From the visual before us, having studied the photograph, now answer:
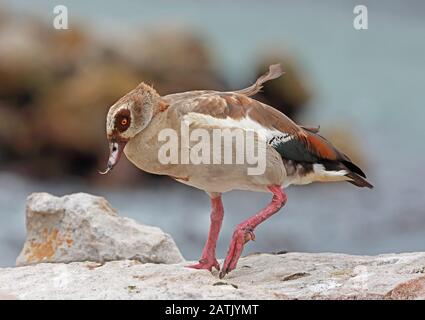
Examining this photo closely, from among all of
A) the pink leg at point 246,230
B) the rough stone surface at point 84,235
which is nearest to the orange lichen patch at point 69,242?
the rough stone surface at point 84,235

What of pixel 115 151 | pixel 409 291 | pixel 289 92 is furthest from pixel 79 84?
pixel 409 291

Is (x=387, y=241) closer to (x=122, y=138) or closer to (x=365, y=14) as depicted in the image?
(x=365, y=14)

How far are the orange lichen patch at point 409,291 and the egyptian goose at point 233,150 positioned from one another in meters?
0.91

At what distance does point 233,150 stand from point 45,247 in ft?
5.74

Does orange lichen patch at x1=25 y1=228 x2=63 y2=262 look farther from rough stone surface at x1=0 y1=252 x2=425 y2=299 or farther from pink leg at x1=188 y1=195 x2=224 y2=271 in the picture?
pink leg at x1=188 y1=195 x2=224 y2=271

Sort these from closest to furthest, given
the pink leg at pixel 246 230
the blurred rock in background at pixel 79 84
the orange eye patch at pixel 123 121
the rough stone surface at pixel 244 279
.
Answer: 1. the rough stone surface at pixel 244 279
2. the orange eye patch at pixel 123 121
3. the pink leg at pixel 246 230
4. the blurred rock in background at pixel 79 84

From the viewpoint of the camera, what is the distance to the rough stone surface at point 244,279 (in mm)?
5688

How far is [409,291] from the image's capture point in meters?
5.77

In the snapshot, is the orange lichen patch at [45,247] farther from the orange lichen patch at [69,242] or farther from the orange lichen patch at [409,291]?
the orange lichen patch at [409,291]

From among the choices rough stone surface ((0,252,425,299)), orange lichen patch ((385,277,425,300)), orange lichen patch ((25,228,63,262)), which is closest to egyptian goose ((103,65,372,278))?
rough stone surface ((0,252,425,299))

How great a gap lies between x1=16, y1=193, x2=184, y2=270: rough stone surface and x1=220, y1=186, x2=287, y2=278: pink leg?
0.88 m

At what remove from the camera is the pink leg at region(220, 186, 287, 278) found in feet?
20.1

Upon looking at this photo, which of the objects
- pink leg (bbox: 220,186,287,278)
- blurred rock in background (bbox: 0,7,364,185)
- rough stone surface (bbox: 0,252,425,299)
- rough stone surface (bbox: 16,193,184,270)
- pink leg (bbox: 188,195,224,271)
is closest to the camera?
rough stone surface (bbox: 0,252,425,299)
